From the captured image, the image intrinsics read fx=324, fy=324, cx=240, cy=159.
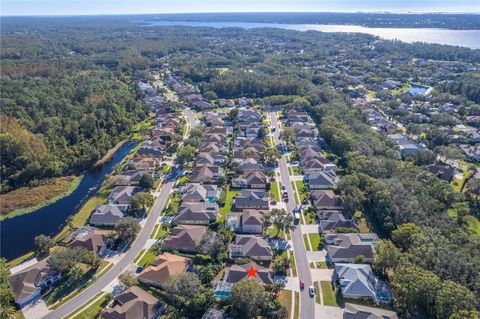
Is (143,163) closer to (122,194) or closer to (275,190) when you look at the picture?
(122,194)

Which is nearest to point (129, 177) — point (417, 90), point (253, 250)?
point (253, 250)

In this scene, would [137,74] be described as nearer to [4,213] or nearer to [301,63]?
[301,63]

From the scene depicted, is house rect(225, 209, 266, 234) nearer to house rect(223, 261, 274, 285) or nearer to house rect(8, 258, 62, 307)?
house rect(223, 261, 274, 285)

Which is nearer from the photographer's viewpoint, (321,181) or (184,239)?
(184,239)

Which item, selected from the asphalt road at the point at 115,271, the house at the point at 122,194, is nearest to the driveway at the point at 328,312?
the asphalt road at the point at 115,271

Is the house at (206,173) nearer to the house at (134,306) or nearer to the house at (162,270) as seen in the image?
the house at (162,270)

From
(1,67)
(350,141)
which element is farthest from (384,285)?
(1,67)

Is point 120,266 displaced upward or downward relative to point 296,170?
downward
